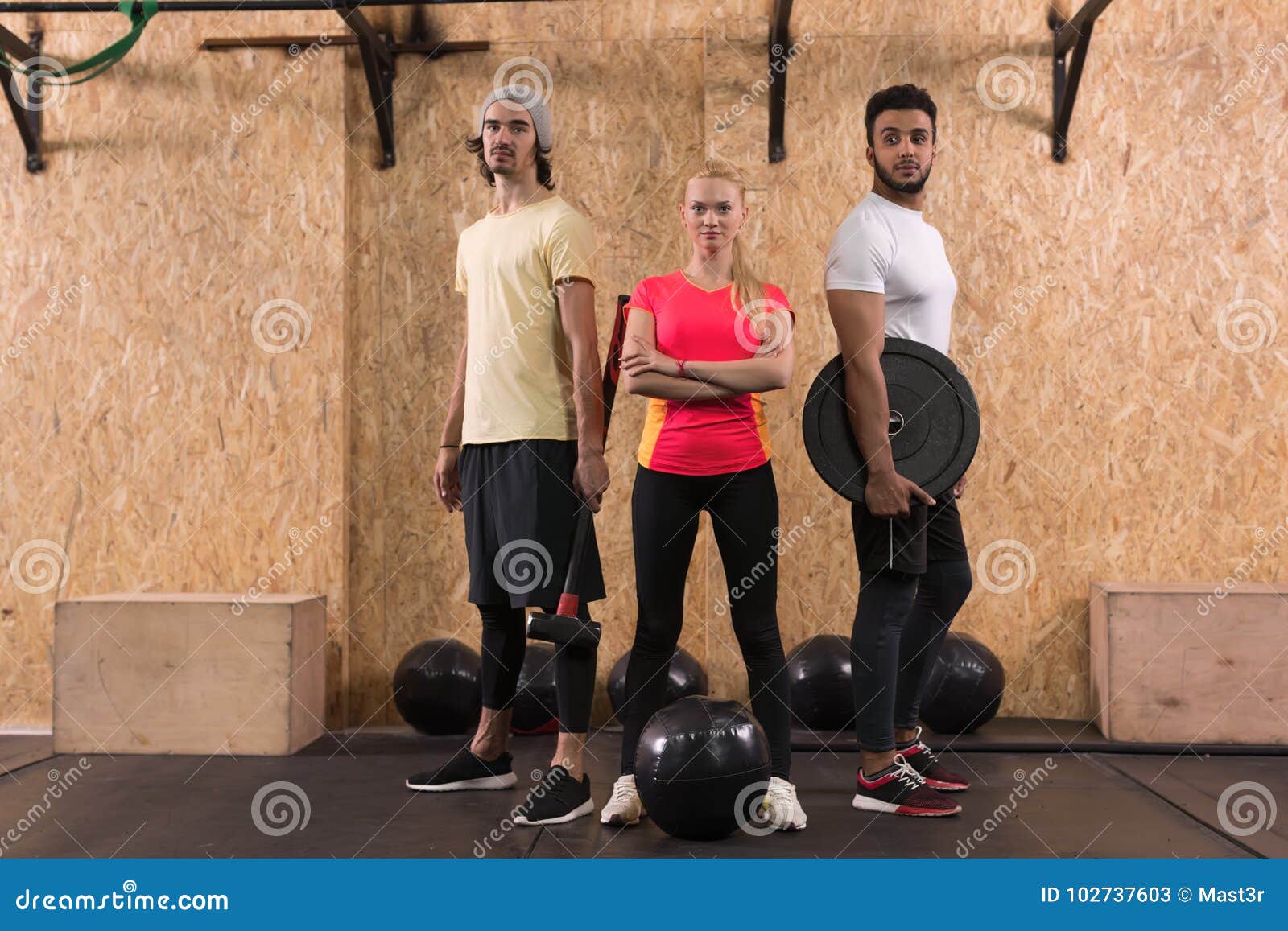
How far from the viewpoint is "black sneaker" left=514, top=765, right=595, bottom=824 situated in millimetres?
2412

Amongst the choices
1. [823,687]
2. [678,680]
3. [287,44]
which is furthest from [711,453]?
[287,44]

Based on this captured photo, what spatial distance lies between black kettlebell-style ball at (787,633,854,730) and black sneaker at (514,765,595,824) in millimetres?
1058

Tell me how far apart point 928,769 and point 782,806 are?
53cm

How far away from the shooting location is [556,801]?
2434 millimetres

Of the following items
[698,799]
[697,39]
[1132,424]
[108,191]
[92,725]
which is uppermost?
[697,39]

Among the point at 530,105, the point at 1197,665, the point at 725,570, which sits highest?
the point at 530,105

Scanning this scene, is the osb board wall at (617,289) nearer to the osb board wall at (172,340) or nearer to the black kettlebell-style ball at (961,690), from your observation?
the osb board wall at (172,340)

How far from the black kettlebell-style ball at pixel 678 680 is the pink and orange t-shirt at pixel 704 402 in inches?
42.1

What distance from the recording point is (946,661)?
3.38 m

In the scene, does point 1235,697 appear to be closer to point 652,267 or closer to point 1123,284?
point 1123,284

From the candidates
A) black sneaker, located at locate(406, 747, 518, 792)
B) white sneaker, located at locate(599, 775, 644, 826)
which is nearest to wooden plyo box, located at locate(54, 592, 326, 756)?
black sneaker, located at locate(406, 747, 518, 792)

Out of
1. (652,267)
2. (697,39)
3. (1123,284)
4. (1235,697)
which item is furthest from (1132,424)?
(697,39)

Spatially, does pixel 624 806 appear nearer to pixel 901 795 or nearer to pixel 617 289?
pixel 901 795

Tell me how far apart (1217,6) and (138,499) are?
3954 mm
